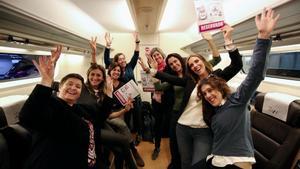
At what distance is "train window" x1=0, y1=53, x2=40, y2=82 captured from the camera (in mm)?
2475

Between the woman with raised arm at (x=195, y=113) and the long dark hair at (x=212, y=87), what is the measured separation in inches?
4.1

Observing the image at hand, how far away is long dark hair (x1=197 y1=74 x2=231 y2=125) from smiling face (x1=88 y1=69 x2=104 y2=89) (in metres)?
1.01

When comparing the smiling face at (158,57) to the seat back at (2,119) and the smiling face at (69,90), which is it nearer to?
the smiling face at (69,90)

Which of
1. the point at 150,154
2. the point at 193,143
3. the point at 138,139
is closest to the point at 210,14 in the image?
the point at 193,143

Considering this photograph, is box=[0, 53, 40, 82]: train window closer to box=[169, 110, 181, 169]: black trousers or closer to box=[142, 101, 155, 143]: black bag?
box=[169, 110, 181, 169]: black trousers

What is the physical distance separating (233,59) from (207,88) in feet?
1.15

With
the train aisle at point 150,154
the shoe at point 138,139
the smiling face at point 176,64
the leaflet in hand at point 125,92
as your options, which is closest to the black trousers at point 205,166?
the smiling face at point 176,64

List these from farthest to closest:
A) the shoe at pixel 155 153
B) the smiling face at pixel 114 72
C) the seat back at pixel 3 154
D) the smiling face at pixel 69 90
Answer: the shoe at pixel 155 153 < the smiling face at pixel 114 72 < the smiling face at pixel 69 90 < the seat back at pixel 3 154

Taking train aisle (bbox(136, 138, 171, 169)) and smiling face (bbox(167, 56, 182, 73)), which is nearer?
smiling face (bbox(167, 56, 182, 73))

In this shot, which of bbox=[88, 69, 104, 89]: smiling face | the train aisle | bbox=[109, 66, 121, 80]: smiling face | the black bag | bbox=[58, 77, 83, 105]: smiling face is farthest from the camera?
the black bag

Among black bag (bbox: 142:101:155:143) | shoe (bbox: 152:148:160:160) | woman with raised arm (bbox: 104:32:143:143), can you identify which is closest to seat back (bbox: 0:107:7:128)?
woman with raised arm (bbox: 104:32:143:143)

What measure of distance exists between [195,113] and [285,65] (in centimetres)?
131

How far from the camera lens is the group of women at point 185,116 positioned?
50.1 inches

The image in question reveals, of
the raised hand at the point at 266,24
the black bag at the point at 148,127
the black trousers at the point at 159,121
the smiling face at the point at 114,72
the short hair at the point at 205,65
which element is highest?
the raised hand at the point at 266,24
